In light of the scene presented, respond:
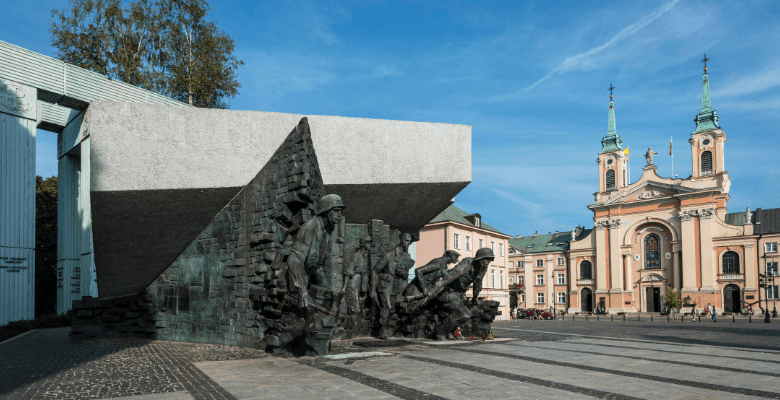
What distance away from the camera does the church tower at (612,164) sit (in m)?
72.8

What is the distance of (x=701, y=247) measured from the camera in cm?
5925

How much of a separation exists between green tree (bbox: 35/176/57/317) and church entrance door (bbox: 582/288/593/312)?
59.7m

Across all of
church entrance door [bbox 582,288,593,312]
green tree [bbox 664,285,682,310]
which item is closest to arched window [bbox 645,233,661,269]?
green tree [bbox 664,285,682,310]

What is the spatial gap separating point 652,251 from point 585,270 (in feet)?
29.3

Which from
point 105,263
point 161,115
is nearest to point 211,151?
point 161,115

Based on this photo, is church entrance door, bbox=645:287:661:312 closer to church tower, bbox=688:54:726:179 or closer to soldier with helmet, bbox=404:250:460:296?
church tower, bbox=688:54:726:179

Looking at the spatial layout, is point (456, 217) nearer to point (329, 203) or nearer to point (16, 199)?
point (16, 199)

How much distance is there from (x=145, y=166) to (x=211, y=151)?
134 cm

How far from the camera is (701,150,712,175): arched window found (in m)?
63.1

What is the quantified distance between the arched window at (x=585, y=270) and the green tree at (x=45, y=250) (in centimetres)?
5982

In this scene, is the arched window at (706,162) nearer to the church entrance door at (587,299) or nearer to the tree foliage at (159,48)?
the church entrance door at (587,299)

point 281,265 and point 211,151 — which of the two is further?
point 211,151

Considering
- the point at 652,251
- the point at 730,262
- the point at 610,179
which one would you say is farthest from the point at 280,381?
the point at 610,179

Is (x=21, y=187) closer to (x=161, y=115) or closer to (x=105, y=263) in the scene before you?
(x=105, y=263)
